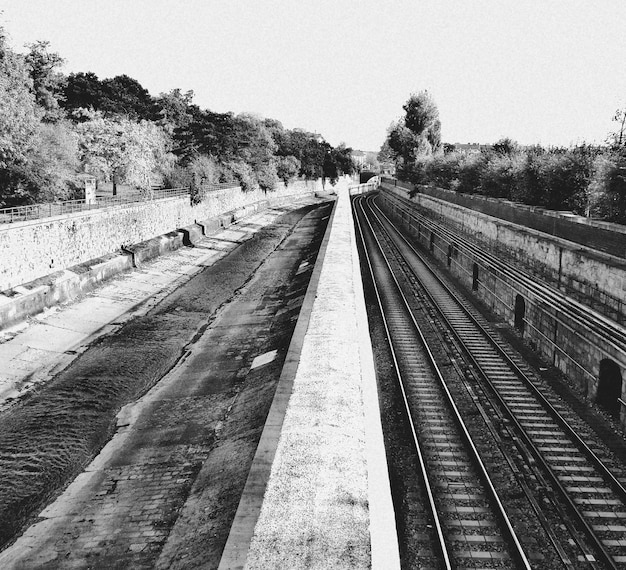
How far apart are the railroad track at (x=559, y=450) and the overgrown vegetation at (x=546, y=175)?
5.28m

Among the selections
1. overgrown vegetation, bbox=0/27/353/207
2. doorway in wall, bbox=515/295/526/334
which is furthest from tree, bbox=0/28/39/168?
doorway in wall, bbox=515/295/526/334

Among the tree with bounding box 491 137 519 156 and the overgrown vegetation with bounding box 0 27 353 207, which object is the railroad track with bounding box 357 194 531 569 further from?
the tree with bounding box 491 137 519 156

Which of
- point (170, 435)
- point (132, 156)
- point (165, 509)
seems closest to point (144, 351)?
point (170, 435)

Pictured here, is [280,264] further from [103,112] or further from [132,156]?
[103,112]

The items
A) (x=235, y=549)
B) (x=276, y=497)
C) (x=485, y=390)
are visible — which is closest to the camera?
(x=235, y=549)

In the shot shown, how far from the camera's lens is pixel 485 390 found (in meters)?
12.7

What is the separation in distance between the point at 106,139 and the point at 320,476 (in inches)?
1366

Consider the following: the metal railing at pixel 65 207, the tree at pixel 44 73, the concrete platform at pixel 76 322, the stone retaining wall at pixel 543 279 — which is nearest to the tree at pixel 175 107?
the tree at pixel 44 73

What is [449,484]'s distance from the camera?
8953 millimetres

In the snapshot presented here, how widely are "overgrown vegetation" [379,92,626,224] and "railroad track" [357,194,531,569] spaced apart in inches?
274

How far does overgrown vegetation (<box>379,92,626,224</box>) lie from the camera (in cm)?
1638

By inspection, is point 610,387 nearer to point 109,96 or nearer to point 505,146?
point 505,146

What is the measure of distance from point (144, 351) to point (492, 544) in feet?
41.1

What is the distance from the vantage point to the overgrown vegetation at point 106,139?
23859mm
